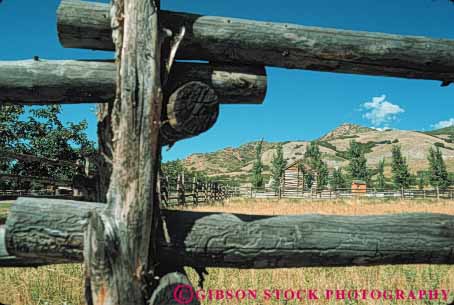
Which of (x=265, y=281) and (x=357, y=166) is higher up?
(x=357, y=166)

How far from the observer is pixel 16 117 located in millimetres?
18625

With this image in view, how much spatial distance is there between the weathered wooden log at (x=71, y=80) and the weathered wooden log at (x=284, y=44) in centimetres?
13

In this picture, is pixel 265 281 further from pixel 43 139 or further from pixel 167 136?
pixel 43 139

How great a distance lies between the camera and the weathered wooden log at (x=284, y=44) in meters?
2.00

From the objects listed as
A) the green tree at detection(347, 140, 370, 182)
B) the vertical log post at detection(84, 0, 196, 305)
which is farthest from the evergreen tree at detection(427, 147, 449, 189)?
the vertical log post at detection(84, 0, 196, 305)

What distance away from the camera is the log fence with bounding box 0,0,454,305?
67.1 inches

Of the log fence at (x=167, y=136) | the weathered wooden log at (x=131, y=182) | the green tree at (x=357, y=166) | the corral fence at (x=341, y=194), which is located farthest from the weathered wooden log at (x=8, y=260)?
the green tree at (x=357, y=166)

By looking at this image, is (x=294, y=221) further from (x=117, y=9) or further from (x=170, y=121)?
(x=117, y=9)

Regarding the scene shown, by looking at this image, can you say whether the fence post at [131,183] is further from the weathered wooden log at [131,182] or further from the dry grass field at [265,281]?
the dry grass field at [265,281]

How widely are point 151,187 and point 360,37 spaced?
61.3 inches

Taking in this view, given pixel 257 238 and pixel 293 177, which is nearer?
pixel 257 238

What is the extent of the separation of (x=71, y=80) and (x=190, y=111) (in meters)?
0.72

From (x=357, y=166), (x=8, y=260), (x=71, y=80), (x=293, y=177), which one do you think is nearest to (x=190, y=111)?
(x=71, y=80)

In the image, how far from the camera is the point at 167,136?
196 cm
